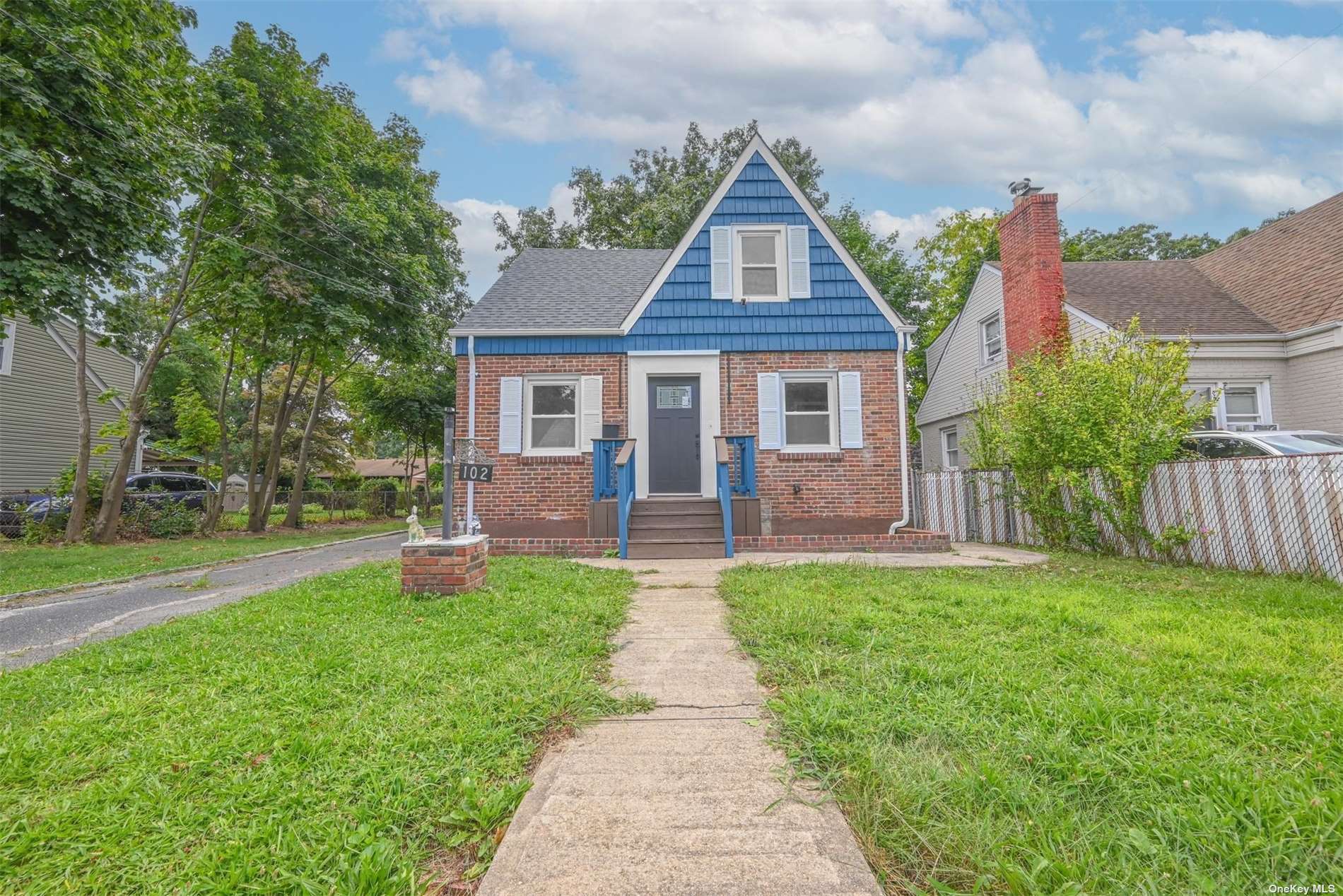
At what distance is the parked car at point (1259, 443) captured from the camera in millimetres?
7961

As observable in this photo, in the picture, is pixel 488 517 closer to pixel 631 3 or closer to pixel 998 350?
pixel 631 3

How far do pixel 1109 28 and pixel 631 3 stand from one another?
27.6ft

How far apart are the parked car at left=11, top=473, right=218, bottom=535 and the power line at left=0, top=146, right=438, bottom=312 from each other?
6.04m

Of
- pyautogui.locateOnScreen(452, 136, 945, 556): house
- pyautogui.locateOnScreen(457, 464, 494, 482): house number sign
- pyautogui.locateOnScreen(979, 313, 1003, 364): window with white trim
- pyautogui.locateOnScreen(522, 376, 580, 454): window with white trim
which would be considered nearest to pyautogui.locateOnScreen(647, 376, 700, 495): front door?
pyautogui.locateOnScreen(452, 136, 945, 556): house

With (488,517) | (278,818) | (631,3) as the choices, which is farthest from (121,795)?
(631,3)

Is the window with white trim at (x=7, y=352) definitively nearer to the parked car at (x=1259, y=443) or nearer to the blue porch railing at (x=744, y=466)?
the blue porch railing at (x=744, y=466)

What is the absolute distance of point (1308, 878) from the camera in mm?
1536

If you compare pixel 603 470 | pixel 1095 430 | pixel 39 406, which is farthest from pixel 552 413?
pixel 39 406

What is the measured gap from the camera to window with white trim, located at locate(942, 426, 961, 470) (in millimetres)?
15891

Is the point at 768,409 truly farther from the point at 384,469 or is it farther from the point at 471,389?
the point at 384,469

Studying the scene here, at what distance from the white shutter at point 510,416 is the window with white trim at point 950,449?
11580mm

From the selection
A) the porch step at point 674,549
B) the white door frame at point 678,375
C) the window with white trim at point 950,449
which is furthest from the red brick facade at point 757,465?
the window with white trim at point 950,449

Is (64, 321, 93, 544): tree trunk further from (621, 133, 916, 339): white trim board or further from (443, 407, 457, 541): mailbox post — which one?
(443, 407, 457, 541): mailbox post

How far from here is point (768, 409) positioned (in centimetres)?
953
